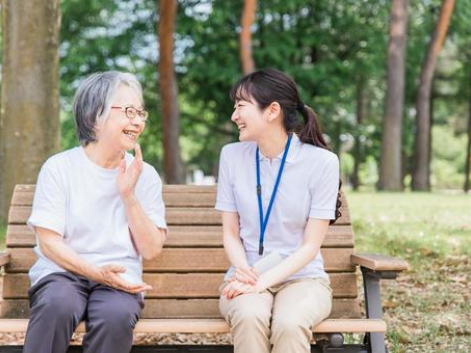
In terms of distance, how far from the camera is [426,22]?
2462 cm

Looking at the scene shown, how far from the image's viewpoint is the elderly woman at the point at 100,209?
3.48 m

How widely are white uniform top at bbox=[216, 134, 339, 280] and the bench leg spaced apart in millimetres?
218

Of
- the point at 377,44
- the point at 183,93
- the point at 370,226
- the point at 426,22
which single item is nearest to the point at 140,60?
the point at 183,93

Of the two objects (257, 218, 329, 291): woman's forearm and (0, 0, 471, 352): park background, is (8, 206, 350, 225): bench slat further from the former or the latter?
(0, 0, 471, 352): park background

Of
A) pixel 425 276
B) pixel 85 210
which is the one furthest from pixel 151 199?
pixel 425 276

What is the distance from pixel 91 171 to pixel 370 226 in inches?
254

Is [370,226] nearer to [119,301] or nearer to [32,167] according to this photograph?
[32,167]

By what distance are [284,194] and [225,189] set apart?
0.97 ft

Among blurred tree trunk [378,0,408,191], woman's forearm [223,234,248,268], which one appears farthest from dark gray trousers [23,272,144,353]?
blurred tree trunk [378,0,408,191]

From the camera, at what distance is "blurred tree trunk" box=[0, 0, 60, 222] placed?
26.1 feet

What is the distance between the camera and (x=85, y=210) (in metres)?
3.59

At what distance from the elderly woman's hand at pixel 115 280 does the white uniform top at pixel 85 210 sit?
0.33 feet

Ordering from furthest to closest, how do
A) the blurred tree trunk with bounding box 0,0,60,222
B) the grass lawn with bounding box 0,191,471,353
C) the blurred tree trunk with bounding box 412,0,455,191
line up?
the blurred tree trunk with bounding box 412,0,455,191 < the blurred tree trunk with bounding box 0,0,60,222 < the grass lawn with bounding box 0,191,471,353

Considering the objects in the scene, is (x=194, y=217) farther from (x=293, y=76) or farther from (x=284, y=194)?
(x=293, y=76)
